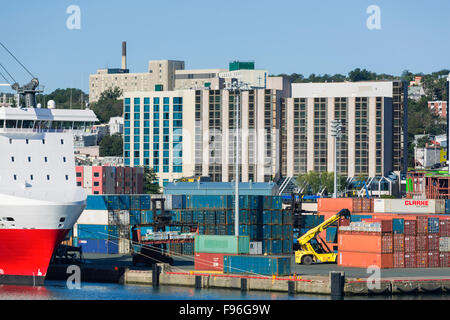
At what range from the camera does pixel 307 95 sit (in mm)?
158500

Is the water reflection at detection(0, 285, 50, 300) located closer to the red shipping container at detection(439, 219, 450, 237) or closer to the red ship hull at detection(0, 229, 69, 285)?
the red ship hull at detection(0, 229, 69, 285)

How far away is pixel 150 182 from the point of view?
509 feet

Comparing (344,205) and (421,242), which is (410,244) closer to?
(421,242)

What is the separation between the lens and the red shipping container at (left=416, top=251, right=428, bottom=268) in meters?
75.4

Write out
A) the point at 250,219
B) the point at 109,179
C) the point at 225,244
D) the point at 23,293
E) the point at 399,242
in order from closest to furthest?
the point at 23,293, the point at 225,244, the point at 399,242, the point at 250,219, the point at 109,179

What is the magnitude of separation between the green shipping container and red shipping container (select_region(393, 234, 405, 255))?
456 inches

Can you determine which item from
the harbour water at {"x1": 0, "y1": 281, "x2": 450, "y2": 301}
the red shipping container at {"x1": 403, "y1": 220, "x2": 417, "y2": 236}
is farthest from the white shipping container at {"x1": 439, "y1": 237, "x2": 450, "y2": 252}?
the harbour water at {"x1": 0, "y1": 281, "x2": 450, "y2": 301}

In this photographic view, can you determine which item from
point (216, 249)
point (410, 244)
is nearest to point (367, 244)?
point (410, 244)

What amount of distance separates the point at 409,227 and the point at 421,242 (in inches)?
71.9

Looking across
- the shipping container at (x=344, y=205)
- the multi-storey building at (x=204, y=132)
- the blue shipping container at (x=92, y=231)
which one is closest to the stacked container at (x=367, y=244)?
the shipping container at (x=344, y=205)

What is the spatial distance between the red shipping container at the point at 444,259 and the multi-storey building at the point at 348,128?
7417 centimetres

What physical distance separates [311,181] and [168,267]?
78099mm

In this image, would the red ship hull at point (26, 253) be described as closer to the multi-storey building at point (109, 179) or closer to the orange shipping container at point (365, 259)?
the orange shipping container at point (365, 259)
